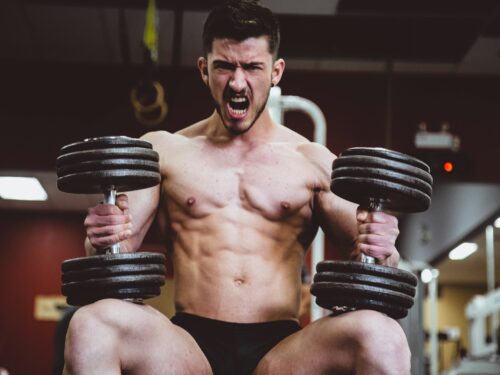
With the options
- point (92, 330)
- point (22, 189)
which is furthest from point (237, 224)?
point (22, 189)

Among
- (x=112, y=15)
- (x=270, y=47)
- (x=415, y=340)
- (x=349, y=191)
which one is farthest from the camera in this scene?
(x=112, y=15)

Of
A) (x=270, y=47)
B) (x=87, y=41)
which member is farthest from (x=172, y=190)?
(x=87, y=41)

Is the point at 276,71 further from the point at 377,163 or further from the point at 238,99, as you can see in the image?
the point at 377,163

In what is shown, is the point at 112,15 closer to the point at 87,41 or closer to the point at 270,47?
the point at 87,41

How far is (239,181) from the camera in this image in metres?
2.51

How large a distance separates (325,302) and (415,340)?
3.27m

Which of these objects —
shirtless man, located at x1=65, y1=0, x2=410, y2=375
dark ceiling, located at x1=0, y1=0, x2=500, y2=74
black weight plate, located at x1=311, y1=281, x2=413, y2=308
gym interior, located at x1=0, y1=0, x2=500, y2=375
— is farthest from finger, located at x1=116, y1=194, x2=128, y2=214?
dark ceiling, located at x1=0, y1=0, x2=500, y2=74

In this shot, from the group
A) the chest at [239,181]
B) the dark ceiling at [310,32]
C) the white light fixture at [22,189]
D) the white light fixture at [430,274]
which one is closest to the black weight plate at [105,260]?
the chest at [239,181]

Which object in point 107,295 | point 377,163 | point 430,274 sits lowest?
point 107,295

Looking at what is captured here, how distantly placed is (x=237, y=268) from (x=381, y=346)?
1.81 feet

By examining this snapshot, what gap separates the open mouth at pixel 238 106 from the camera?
238 centimetres

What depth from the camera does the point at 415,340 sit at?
525 cm

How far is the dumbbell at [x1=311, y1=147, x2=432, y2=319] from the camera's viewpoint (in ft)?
6.85

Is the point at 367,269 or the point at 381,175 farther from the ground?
the point at 381,175
